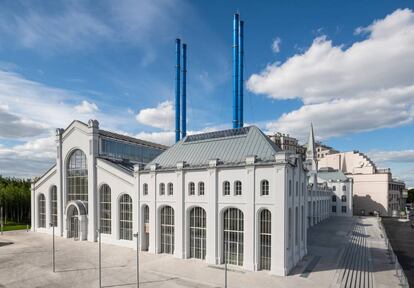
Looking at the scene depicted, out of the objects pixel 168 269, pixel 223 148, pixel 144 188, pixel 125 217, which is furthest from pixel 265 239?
pixel 125 217

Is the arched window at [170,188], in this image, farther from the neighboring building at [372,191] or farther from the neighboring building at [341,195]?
the neighboring building at [372,191]

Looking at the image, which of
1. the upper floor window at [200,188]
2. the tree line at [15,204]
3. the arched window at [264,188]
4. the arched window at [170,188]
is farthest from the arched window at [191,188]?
the tree line at [15,204]

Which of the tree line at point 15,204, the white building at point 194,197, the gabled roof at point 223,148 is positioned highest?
the gabled roof at point 223,148

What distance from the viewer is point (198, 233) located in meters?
36.5

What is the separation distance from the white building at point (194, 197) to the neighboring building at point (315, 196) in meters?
28.2

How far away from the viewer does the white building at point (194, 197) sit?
104ft

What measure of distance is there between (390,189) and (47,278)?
107 metres

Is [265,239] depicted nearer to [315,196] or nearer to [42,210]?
[315,196]

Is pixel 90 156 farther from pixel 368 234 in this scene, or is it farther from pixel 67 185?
pixel 368 234

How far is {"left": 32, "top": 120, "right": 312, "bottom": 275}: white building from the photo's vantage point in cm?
3177

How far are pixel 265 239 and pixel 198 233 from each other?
894cm

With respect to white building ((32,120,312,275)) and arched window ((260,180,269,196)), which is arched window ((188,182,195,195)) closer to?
white building ((32,120,312,275))

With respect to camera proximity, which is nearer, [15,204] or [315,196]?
[315,196]

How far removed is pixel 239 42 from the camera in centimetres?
6569
